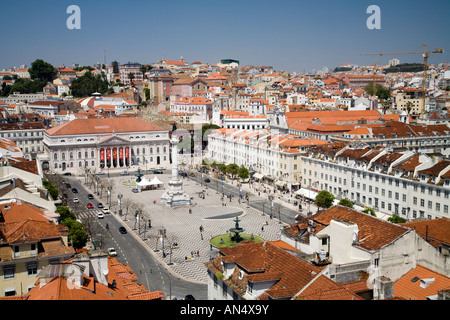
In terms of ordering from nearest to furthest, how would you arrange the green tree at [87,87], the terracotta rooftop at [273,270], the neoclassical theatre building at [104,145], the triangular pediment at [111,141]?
the terracotta rooftop at [273,270] < the neoclassical theatre building at [104,145] < the triangular pediment at [111,141] < the green tree at [87,87]

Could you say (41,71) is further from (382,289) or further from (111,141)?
(382,289)

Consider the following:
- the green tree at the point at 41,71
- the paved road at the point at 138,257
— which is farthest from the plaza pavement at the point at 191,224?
the green tree at the point at 41,71

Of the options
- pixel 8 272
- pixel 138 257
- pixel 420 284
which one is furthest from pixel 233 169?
pixel 420 284

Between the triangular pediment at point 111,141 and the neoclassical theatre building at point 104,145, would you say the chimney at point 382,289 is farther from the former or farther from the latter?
the triangular pediment at point 111,141

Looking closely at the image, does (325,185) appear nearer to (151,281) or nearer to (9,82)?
(151,281)

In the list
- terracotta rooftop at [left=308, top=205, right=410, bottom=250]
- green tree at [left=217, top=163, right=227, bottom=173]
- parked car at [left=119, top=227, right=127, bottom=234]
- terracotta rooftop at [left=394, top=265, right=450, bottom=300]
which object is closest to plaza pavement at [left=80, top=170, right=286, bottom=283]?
parked car at [left=119, top=227, right=127, bottom=234]

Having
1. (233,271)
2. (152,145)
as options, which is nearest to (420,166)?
(233,271)
